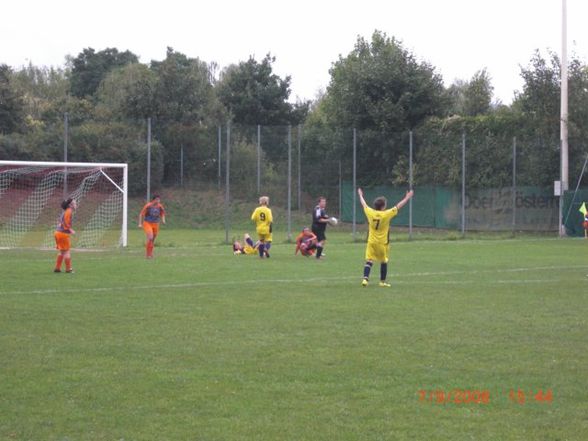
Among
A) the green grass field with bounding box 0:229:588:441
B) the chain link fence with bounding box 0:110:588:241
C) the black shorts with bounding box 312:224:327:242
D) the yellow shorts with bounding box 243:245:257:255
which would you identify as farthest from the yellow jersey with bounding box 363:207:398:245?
the chain link fence with bounding box 0:110:588:241

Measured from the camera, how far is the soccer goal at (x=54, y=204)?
98.1ft

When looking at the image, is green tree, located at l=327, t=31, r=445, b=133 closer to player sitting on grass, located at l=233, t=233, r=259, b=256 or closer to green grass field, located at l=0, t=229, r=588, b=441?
player sitting on grass, located at l=233, t=233, r=259, b=256

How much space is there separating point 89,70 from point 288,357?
7136 centimetres

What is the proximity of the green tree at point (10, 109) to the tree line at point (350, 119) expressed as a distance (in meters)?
0.07

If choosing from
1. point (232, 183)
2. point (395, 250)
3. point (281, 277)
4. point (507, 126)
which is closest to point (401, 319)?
point (281, 277)

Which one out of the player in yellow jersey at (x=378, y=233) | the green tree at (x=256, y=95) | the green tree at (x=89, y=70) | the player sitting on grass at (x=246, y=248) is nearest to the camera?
the player in yellow jersey at (x=378, y=233)

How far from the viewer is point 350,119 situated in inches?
1802

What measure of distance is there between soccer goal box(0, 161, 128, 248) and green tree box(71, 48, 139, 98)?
4317cm

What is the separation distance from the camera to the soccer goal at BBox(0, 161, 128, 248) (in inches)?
1177

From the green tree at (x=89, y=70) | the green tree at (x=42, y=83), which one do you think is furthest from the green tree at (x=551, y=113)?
the green tree at (x=89, y=70)

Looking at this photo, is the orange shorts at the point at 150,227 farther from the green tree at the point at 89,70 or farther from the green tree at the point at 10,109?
the green tree at the point at 89,70

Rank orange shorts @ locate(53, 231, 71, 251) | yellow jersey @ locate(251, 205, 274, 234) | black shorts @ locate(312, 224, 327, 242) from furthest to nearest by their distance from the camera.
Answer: black shorts @ locate(312, 224, 327, 242) < yellow jersey @ locate(251, 205, 274, 234) < orange shorts @ locate(53, 231, 71, 251)

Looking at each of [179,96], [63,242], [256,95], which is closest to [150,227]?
[63,242]
